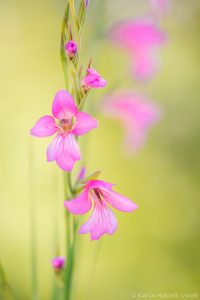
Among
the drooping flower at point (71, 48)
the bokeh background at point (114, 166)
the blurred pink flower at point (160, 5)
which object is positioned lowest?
the bokeh background at point (114, 166)

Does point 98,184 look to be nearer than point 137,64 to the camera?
Yes

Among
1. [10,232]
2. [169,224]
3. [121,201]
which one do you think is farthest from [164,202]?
[121,201]

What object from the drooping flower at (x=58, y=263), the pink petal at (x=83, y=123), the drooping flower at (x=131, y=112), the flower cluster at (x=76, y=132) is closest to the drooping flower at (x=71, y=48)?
the flower cluster at (x=76, y=132)

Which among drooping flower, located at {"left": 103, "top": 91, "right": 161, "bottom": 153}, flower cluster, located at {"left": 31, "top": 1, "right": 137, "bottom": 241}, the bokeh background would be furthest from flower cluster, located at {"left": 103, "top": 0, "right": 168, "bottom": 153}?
flower cluster, located at {"left": 31, "top": 1, "right": 137, "bottom": 241}

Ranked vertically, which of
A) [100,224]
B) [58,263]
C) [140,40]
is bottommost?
[58,263]

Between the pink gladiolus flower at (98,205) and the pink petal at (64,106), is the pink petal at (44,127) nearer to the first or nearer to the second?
the pink petal at (64,106)

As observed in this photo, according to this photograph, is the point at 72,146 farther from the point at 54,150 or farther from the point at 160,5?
the point at 160,5

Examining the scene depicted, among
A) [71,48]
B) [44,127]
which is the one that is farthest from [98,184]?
[71,48]
